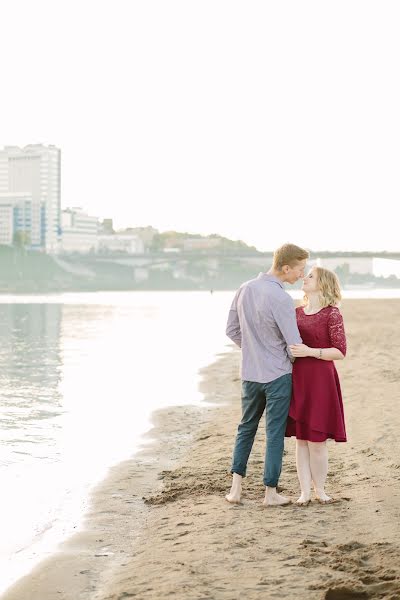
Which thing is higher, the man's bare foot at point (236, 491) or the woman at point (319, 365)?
the woman at point (319, 365)

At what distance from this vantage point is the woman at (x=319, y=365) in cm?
568

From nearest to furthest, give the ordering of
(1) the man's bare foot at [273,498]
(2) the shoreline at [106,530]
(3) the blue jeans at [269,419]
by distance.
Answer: (2) the shoreline at [106,530] → (3) the blue jeans at [269,419] → (1) the man's bare foot at [273,498]

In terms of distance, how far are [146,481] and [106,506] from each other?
92 centimetres

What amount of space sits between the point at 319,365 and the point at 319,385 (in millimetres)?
129

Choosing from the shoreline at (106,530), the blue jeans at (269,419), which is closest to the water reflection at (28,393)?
the shoreline at (106,530)

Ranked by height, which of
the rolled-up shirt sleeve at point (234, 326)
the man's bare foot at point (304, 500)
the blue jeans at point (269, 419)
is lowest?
the man's bare foot at point (304, 500)

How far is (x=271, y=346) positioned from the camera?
5742 mm

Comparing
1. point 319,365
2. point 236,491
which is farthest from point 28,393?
point 319,365

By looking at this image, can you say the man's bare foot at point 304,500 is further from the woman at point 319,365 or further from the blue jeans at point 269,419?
the woman at point 319,365

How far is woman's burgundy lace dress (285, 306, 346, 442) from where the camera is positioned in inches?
224

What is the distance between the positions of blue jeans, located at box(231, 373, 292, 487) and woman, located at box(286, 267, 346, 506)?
0.09 m

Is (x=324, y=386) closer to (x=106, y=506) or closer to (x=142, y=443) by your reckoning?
(x=106, y=506)

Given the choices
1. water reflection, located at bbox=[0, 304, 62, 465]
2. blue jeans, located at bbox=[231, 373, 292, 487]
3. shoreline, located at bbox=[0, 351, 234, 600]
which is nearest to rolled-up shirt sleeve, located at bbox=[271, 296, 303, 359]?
blue jeans, located at bbox=[231, 373, 292, 487]

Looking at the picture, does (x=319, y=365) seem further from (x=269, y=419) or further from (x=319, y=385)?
(x=269, y=419)
